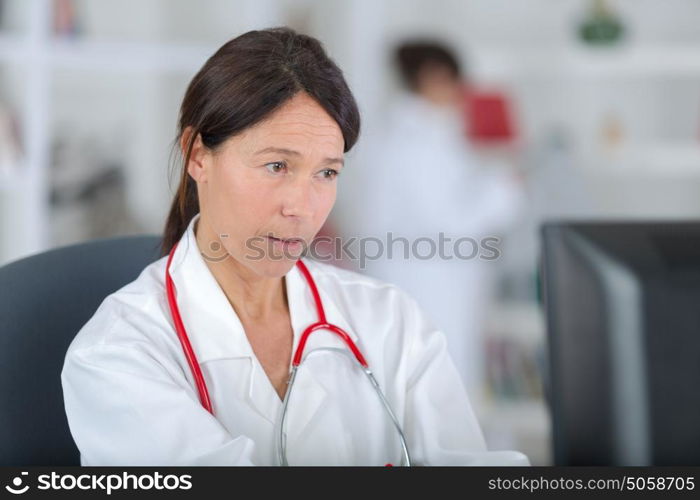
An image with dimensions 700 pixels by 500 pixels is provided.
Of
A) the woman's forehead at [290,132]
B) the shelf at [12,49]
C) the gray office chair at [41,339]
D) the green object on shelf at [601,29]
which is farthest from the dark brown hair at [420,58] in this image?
the woman's forehead at [290,132]

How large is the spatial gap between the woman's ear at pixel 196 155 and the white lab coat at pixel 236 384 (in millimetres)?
114

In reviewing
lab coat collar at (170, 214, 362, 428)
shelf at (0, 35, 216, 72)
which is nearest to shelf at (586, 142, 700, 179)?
shelf at (0, 35, 216, 72)

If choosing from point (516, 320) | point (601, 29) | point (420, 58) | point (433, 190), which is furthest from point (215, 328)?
point (601, 29)

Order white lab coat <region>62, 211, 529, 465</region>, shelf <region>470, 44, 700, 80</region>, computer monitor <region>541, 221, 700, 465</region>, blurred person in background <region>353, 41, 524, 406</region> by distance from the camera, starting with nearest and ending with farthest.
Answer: computer monitor <region>541, 221, 700, 465</region> < white lab coat <region>62, 211, 529, 465</region> < blurred person in background <region>353, 41, 524, 406</region> < shelf <region>470, 44, 700, 80</region>

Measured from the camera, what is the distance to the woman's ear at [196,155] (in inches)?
41.9

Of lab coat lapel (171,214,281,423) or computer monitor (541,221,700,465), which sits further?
lab coat lapel (171,214,281,423)

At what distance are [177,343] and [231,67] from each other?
0.32 metres

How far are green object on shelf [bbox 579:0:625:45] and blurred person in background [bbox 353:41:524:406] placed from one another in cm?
55

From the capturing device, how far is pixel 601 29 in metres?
3.69

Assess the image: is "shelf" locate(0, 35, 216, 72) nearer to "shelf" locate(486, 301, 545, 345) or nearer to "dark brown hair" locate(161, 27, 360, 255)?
"shelf" locate(486, 301, 545, 345)

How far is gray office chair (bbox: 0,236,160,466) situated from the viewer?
1124 millimetres

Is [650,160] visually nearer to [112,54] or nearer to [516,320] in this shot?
[516,320]

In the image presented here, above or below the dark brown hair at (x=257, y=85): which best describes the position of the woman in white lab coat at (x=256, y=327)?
below

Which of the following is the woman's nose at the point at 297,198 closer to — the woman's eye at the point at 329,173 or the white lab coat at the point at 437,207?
the woman's eye at the point at 329,173
